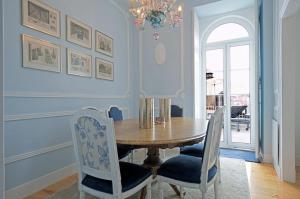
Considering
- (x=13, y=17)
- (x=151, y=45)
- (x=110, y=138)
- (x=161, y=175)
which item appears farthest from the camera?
(x=151, y=45)

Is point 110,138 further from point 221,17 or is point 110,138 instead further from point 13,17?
point 221,17

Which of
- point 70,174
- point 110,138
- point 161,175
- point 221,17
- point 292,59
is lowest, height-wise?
point 70,174

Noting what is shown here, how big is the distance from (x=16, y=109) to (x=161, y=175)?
172cm

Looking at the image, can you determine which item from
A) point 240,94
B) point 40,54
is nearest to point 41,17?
point 40,54

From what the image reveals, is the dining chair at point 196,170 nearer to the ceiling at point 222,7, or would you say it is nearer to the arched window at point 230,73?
the arched window at point 230,73

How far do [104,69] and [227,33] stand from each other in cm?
277

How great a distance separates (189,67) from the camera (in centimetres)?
399

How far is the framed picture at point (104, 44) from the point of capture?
11.2 feet

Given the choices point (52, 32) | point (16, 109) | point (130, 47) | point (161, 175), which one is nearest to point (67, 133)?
point (16, 109)

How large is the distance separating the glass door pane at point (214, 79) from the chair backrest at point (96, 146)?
3.57 metres

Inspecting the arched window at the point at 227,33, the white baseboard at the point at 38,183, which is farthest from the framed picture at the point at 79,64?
the arched window at the point at 227,33

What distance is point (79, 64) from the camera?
9.77 ft

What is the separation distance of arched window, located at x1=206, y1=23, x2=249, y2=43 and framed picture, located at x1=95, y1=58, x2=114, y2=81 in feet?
7.50

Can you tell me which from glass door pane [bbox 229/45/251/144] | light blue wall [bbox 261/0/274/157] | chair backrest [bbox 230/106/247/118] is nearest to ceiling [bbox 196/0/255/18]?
light blue wall [bbox 261/0/274/157]
